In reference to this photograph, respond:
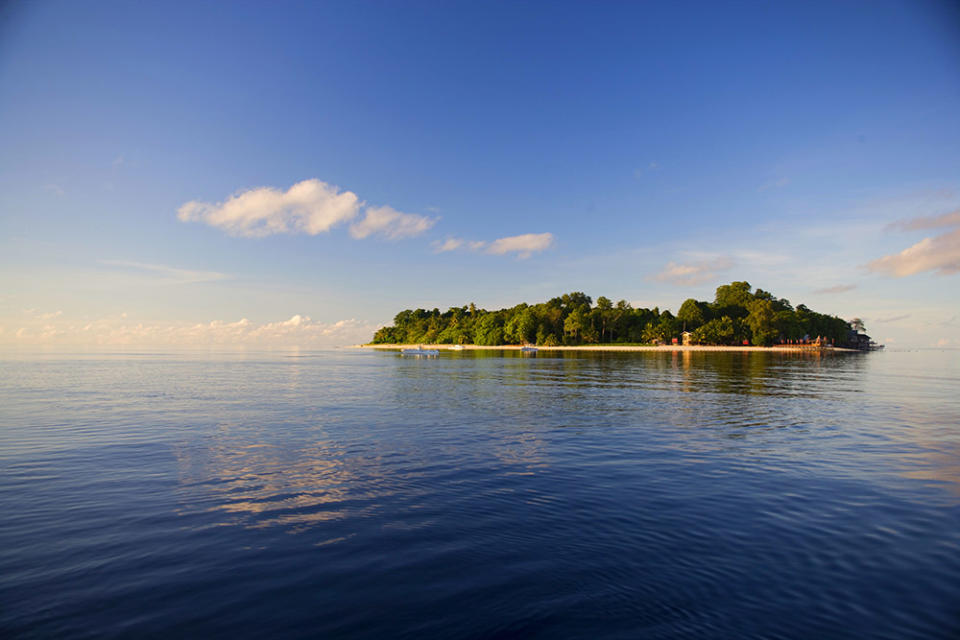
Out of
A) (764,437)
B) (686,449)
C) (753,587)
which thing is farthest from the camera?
(764,437)

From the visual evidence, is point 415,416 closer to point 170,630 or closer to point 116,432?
point 116,432

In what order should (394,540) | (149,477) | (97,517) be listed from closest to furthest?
(394,540) < (97,517) < (149,477)

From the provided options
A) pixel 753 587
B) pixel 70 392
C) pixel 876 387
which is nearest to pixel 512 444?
pixel 753 587

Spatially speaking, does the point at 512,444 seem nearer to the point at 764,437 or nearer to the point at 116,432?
the point at 764,437

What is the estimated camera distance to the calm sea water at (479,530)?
8383 millimetres

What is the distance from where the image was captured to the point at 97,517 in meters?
13.0

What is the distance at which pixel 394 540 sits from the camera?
11.4 meters

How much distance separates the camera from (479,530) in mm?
12133

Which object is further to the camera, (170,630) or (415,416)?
(415,416)

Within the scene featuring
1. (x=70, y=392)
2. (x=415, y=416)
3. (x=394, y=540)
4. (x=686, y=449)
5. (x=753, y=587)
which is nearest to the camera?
(x=753, y=587)

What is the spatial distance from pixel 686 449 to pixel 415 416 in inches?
647

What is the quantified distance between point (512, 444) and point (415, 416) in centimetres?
986

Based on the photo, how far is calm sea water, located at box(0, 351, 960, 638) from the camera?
838 cm

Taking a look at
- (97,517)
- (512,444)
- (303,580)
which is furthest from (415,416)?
(303,580)
